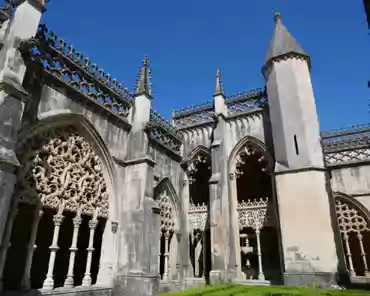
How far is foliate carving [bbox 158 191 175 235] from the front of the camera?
1264cm

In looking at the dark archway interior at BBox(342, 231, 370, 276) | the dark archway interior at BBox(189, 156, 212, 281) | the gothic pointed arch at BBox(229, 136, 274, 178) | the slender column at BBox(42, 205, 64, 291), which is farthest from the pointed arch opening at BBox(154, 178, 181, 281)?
the dark archway interior at BBox(342, 231, 370, 276)

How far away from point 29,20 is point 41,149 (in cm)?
341

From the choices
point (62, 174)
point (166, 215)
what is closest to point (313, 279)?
point (166, 215)

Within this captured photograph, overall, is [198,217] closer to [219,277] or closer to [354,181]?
[219,277]

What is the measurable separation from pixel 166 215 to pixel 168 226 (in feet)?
1.71

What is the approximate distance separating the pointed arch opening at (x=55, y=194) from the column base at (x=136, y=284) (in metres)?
0.86

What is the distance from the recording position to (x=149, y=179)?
10.3 metres

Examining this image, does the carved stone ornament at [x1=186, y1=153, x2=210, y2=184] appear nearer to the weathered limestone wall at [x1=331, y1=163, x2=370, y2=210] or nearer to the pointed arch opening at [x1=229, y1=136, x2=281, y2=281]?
the pointed arch opening at [x1=229, y1=136, x2=281, y2=281]

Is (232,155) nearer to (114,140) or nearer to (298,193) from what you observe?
(298,193)

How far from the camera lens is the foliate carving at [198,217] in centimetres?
1384

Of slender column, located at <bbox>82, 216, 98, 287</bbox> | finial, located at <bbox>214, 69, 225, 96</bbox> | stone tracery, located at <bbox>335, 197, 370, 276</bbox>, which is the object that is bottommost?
slender column, located at <bbox>82, 216, 98, 287</bbox>

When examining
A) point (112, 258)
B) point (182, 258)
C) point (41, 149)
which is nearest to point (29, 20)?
point (41, 149)

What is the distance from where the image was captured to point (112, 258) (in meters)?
9.42

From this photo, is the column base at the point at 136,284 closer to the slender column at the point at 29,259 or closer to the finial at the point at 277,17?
the slender column at the point at 29,259
